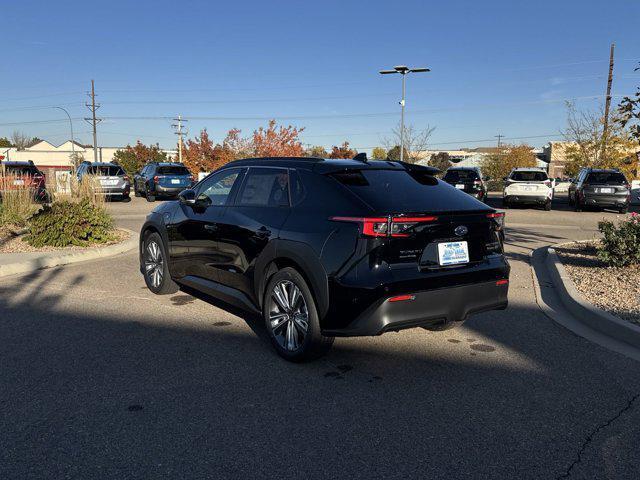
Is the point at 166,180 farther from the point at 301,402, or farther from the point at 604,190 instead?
the point at 301,402

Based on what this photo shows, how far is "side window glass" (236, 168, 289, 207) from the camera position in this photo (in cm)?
456

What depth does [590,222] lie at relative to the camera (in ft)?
54.8

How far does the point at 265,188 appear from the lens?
4801 millimetres

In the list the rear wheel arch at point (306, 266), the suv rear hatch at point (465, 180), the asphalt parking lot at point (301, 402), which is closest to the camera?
the asphalt parking lot at point (301, 402)

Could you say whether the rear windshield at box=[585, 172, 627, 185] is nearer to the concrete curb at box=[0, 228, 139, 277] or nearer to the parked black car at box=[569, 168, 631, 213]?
the parked black car at box=[569, 168, 631, 213]

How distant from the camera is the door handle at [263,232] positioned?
14.6ft

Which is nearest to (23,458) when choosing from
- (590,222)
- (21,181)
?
(21,181)

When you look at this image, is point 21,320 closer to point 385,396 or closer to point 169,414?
point 169,414

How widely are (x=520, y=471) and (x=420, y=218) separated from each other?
1798 mm

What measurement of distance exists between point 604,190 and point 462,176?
5.19 metres

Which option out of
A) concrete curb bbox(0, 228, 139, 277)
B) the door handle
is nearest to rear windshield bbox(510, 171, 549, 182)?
concrete curb bbox(0, 228, 139, 277)

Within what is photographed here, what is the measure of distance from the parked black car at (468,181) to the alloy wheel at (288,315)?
16407 millimetres

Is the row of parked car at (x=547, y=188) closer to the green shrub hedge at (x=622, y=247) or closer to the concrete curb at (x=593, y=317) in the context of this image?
the green shrub hedge at (x=622, y=247)

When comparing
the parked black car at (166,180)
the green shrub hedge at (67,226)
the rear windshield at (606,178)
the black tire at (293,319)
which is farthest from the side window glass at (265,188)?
the rear windshield at (606,178)
